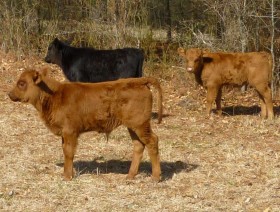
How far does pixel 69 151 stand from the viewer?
846cm

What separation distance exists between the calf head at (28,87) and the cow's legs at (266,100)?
5.70m

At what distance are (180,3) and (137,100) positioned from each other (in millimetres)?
10253

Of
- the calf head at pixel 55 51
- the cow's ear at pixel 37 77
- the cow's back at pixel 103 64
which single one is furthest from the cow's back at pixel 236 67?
the cow's ear at pixel 37 77

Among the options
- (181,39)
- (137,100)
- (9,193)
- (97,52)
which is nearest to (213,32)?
(181,39)

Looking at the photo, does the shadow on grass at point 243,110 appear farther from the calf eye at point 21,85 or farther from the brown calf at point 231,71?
the calf eye at point 21,85

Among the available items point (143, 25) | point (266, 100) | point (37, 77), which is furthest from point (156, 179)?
point (143, 25)

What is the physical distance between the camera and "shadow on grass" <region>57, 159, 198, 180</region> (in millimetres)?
8977

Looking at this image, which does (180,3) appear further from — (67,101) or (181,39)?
(67,101)

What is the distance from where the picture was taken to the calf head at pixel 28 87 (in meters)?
8.40

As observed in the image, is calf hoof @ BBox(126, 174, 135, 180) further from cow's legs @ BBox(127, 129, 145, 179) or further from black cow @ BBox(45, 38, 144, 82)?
black cow @ BBox(45, 38, 144, 82)

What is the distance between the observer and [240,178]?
8688mm

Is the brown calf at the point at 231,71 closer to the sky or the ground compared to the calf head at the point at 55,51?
closer to the ground

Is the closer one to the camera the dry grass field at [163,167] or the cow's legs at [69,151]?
the dry grass field at [163,167]

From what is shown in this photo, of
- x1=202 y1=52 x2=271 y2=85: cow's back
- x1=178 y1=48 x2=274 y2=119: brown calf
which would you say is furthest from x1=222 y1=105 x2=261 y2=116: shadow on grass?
x1=202 y1=52 x2=271 y2=85: cow's back
